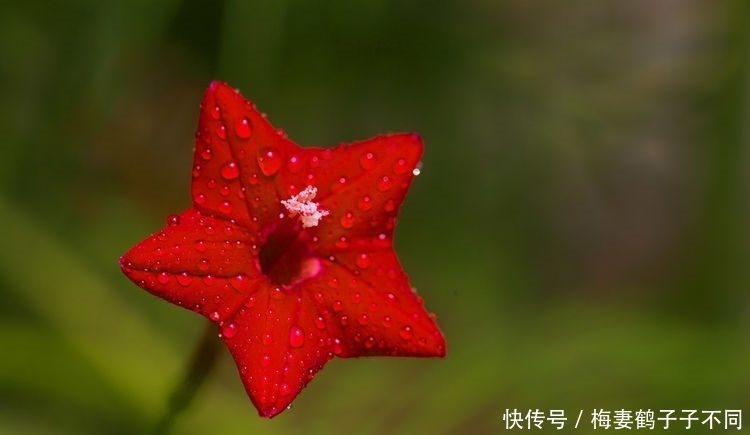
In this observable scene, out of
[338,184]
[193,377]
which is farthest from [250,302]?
[193,377]

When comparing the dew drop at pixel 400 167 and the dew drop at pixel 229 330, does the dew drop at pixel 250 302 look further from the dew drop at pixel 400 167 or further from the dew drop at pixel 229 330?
the dew drop at pixel 400 167

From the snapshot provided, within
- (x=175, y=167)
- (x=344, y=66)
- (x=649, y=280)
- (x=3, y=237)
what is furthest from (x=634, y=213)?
(x=3, y=237)

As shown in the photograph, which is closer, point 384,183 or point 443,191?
point 384,183

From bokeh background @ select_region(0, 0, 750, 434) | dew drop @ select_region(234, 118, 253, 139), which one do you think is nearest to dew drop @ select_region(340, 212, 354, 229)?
dew drop @ select_region(234, 118, 253, 139)

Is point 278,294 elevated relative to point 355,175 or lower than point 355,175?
Result: lower

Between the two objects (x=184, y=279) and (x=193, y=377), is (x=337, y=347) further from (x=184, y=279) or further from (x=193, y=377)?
(x=193, y=377)

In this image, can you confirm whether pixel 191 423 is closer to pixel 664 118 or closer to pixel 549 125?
pixel 549 125

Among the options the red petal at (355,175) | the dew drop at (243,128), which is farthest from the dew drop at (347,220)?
the dew drop at (243,128)
